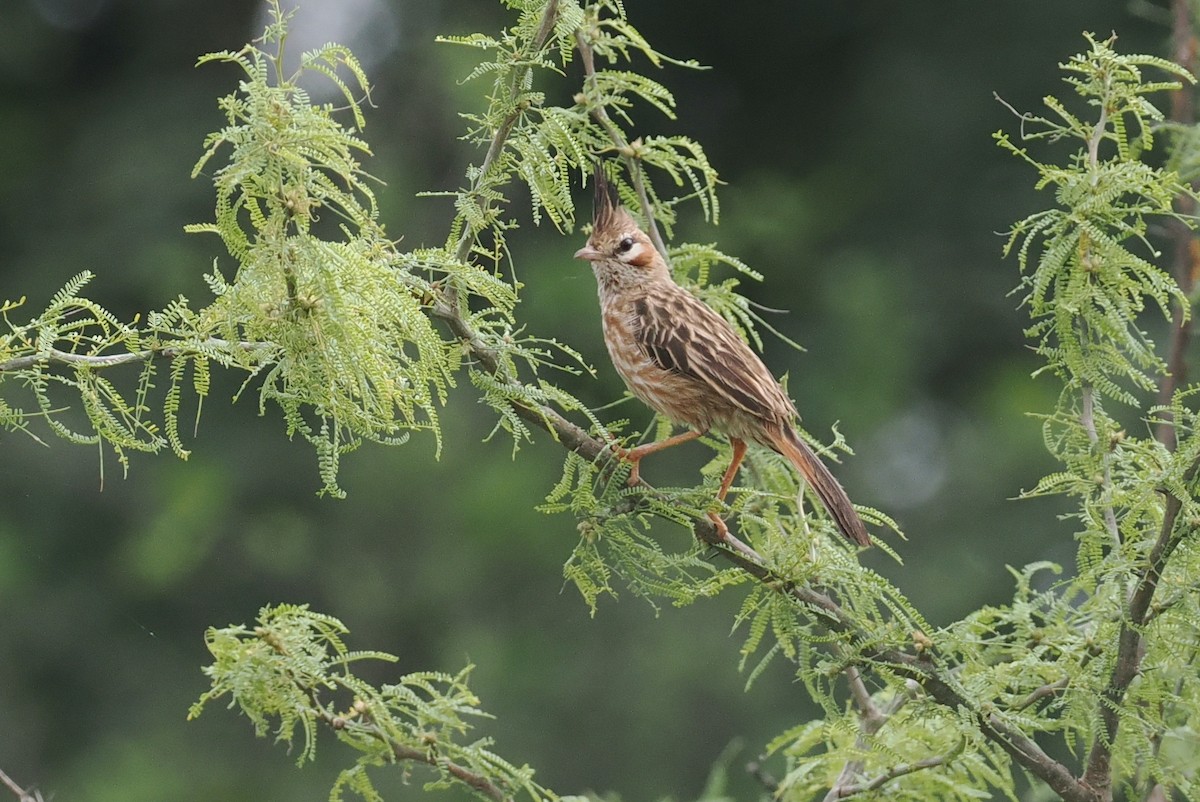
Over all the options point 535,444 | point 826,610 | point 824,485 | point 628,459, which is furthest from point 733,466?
point 535,444

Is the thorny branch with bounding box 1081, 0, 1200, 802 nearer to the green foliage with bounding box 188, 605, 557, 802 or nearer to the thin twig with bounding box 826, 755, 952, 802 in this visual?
the thin twig with bounding box 826, 755, 952, 802

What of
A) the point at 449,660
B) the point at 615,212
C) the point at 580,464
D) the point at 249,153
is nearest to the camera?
the point at 249,153

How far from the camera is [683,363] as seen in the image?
4.11 metres

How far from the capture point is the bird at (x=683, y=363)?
12.8 ft

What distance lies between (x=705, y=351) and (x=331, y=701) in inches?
60.1

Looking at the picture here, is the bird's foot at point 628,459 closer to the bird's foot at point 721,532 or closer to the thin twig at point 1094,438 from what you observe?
the bird's foot at point 721,532

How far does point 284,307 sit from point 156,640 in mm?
9124

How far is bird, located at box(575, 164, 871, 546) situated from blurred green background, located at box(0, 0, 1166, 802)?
5.25 m

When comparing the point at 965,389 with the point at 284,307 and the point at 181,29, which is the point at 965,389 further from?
the point at 284,307

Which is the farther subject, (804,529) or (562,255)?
(562,255)

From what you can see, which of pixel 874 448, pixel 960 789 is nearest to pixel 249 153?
pixel 960 789

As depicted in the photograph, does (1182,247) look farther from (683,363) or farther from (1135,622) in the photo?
(1135,622)

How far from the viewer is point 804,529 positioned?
3.26 metres

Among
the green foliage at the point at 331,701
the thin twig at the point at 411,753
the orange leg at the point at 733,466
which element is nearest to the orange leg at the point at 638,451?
the orange leg at the point at 733,466
